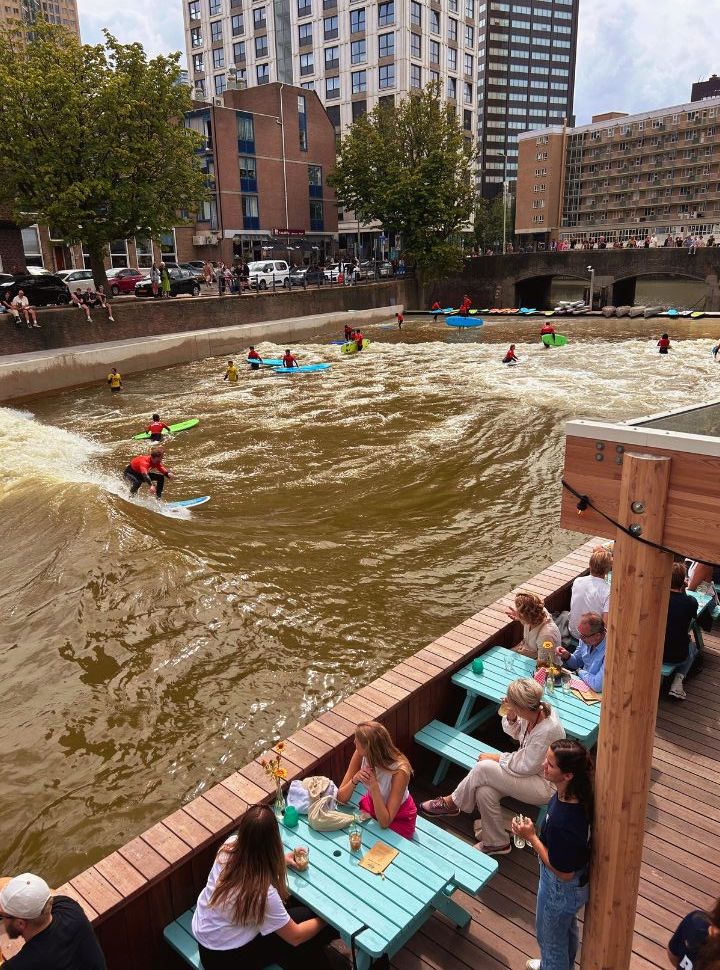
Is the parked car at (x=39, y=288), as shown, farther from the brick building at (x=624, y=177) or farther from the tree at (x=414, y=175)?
the brick building at (x=624, y=177)

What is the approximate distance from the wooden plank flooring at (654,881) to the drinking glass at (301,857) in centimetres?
82

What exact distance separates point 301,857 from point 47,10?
20372 cm

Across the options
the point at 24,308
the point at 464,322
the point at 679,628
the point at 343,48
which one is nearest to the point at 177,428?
the point at 24,308

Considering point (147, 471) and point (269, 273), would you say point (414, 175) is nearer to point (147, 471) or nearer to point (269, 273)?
point (269, 273)

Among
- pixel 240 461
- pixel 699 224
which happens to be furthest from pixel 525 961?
pixel 699 224

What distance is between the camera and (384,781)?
4.47 meters

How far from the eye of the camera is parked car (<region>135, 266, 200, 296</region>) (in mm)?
37062

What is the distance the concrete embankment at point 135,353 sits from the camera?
26.2m

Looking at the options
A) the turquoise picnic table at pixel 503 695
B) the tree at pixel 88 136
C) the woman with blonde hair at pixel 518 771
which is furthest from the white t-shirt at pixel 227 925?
the tree at pixel 88 136

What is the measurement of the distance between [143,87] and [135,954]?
108ft

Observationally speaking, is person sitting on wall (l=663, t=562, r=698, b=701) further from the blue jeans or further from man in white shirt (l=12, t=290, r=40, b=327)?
man in white shirt (l=12, t=290, r=40, b=327)

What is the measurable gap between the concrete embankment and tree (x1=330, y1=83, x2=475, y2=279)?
1271cm

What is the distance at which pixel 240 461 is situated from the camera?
1748 cm

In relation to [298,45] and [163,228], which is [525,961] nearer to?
[163,228]
